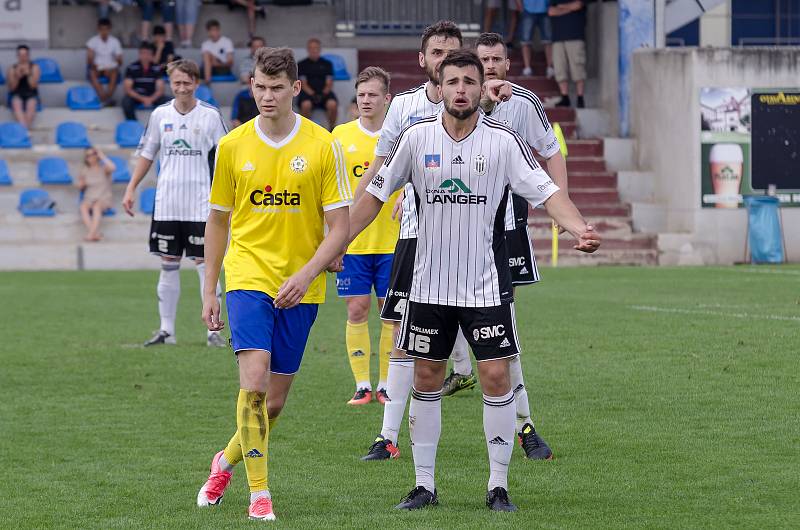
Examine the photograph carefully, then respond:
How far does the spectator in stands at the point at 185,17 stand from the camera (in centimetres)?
3028

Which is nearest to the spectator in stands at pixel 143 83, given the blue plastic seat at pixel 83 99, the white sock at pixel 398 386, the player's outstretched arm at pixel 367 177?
the blue plastic seat at pixel 83 99

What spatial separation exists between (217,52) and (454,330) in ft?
76.5

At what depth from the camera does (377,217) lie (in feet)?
34.3

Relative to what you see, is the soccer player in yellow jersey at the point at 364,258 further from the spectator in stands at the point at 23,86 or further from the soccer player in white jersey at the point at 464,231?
the spectator in stands at the point at 23,86

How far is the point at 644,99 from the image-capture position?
92.6 ft

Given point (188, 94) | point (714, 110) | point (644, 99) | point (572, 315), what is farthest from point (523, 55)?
point (188, 94)

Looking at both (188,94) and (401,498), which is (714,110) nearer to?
(188,94)

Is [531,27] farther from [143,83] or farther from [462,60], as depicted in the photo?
[462,60]

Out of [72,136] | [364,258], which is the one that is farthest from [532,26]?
[364,258]

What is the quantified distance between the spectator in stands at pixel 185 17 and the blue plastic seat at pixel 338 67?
2728 millimetres

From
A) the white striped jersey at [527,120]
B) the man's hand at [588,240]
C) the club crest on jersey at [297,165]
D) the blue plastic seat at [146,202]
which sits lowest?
the blue plastic seat at [146,202]

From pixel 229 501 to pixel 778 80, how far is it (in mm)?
21206

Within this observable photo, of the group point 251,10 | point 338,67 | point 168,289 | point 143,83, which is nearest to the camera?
point 168,289

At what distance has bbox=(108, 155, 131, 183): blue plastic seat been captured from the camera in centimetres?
2722
